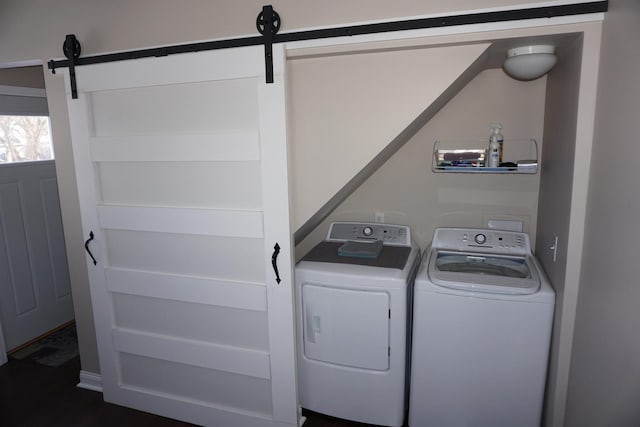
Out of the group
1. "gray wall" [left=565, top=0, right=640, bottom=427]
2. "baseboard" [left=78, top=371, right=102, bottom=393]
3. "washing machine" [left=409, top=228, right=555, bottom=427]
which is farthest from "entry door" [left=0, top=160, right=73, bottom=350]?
"gray wall" [left=565, top=0, right=640, bottom=427]

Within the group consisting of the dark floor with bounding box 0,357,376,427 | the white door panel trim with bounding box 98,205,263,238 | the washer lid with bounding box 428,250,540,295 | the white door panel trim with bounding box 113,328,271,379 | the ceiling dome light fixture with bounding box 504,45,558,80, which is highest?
the ceiling dome light fixture with bounding box 504,45,558,80

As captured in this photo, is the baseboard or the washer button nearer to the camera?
the washer button

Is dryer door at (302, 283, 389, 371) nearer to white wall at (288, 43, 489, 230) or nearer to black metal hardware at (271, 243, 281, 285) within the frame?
black metal hardware at (271, 243, 281, 285)

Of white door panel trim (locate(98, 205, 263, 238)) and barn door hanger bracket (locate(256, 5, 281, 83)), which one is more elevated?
barn door hanger bracket (locate(256, 5, 281, 83))

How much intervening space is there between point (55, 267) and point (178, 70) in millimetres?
2336

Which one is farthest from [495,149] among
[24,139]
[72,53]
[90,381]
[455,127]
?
[24,139]

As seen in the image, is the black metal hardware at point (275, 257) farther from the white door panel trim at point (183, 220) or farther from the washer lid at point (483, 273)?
the washer lid at point (483, 273)

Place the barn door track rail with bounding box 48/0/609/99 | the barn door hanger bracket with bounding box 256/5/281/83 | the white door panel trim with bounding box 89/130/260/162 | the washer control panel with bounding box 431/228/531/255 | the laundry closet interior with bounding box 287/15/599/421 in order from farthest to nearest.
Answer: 1. the washer control panel with bounding box 431/228/531/255
2. the white door panel trim with bounding box 89/130/260/162
3. the barn door hanger bracket with bounding box 256/5/281/83
4. the laundry closet interior with bounding box 287/15/599/421
5. the barn door track rail with bounding box 48/0/609/99

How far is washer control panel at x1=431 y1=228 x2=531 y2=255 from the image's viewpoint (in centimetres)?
223

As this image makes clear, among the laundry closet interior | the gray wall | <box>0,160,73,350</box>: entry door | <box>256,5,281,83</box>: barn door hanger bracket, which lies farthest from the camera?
<box>0,160,73,350</box>: entry door

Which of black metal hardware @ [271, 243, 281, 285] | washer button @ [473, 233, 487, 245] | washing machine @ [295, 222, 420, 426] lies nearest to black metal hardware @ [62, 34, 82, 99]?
black metal hardware @ [271, 243, 281, 285]

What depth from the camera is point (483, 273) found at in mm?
2041

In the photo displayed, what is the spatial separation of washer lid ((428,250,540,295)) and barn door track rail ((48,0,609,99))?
1.11m

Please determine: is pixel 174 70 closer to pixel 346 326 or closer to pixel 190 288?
pixel 190 288
